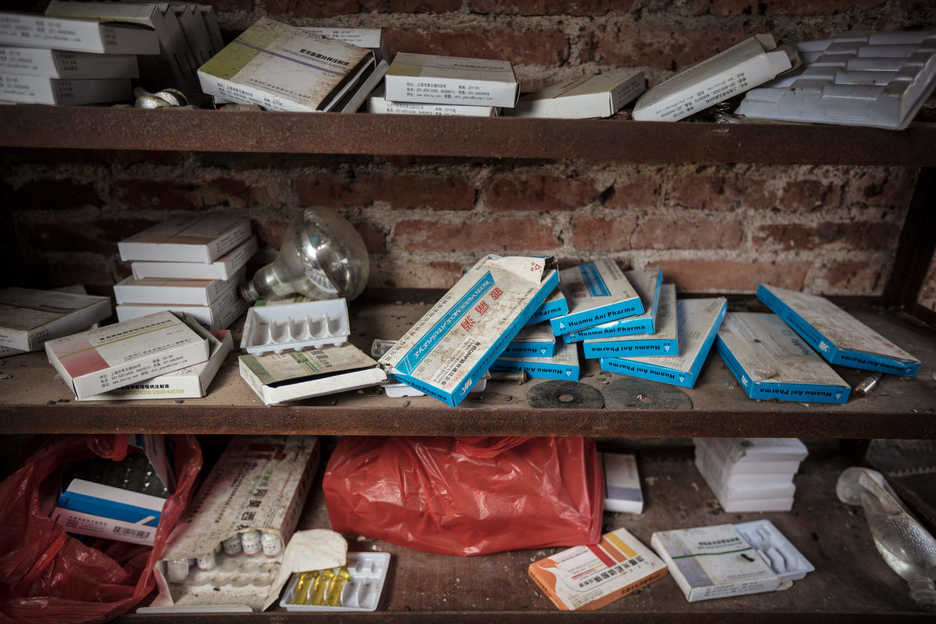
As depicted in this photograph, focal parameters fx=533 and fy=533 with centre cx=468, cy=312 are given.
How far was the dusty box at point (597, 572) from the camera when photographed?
1.01 metres

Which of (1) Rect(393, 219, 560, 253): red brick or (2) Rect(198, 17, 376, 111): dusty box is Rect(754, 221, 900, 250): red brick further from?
(2) Rect(198, 17, 376, 111): dusty box

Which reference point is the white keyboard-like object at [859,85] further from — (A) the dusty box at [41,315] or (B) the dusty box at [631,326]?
(A) the dusty box at [41,315]

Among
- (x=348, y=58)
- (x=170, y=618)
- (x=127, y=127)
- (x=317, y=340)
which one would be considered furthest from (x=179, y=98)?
(x=170, y=618)

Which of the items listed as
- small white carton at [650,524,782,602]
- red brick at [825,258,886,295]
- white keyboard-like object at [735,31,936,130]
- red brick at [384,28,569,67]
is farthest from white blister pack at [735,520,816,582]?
red brick at [384,28,569,67]

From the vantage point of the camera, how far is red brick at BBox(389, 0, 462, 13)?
1.05 m

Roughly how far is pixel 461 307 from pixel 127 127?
0.54 m

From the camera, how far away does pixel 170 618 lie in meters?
0.95

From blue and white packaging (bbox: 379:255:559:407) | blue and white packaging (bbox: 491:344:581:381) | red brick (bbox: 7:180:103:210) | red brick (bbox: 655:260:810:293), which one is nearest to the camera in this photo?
blue and white packaging (bbox: 379:255:559:407)

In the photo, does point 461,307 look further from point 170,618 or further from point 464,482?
point 170,618

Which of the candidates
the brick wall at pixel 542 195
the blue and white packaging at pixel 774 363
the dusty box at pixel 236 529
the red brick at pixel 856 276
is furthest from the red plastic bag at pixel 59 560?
the red brick at pixel 856 276

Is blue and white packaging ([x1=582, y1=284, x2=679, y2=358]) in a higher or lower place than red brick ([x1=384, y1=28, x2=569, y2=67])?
lower

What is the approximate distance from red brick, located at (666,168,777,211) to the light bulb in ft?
2.34

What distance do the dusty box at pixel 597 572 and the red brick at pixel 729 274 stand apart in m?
0.60

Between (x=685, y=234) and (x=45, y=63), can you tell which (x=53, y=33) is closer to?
(x=45, y=63)
